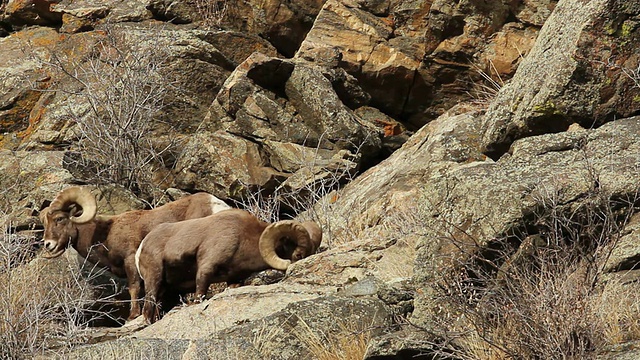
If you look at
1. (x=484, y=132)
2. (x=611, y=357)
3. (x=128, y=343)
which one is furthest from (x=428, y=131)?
(x=611, y=357)

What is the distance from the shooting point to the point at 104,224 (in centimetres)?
1602

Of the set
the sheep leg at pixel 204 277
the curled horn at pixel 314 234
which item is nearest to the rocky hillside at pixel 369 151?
the curled horn at pixel 314 234

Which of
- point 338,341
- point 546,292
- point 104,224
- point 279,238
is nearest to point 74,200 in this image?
point 104,224

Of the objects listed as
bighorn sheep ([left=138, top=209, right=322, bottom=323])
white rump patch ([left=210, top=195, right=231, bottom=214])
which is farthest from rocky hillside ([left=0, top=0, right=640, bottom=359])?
bighorn sheep ([left=138, top=209, right=322, bottom=323])

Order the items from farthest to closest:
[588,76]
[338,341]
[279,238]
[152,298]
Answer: [152,298] → [279,238] → [588,76] → [338,341]

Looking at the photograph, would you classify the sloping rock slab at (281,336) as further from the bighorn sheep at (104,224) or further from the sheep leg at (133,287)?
the bighorn sheep at (104,224)

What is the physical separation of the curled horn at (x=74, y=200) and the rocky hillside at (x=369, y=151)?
728 millimetres

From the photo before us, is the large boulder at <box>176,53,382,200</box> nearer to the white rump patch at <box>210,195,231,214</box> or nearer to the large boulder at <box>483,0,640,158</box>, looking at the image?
the white rump patch at <box>210,195,231,214</box>

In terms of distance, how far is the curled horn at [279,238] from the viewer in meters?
13.8

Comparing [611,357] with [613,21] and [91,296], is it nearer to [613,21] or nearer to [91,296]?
[613,21]

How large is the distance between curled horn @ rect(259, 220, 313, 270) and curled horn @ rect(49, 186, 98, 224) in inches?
119

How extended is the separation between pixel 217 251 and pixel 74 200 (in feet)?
9.81

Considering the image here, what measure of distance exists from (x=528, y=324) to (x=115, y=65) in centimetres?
1135

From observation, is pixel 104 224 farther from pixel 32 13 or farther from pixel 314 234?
pixel 32 13
